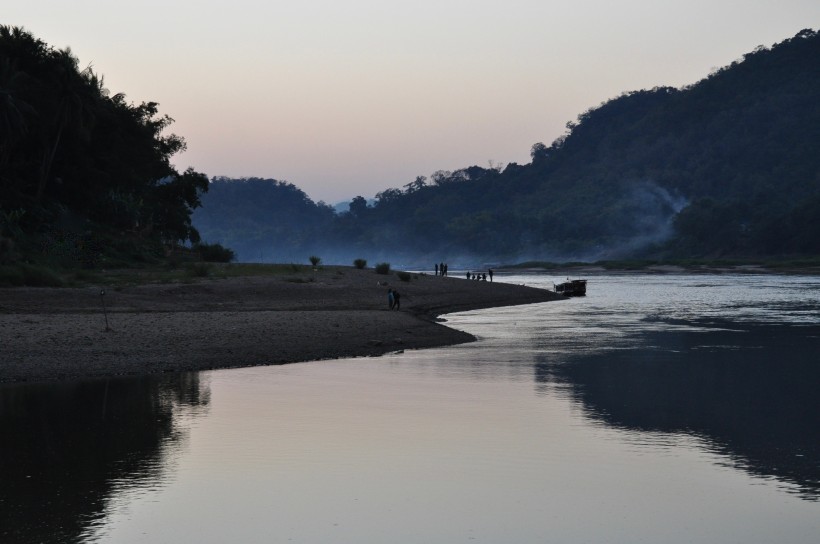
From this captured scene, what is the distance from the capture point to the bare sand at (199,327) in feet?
96.9

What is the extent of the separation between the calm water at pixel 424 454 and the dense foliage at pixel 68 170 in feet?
112

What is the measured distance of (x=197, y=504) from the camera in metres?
14.8

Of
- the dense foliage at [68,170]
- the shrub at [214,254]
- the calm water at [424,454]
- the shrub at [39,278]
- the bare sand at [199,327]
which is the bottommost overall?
the calm water at [424,454]

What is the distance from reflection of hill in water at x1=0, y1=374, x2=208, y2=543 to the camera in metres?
13.9

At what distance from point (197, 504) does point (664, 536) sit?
23.0 ft

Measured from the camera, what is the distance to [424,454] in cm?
1852

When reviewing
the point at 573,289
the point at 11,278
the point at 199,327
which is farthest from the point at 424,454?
the point at 573,289

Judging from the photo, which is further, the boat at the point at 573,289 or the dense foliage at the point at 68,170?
the boat at the point at 573,289

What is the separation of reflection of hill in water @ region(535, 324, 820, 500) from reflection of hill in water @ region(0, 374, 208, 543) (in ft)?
34.0

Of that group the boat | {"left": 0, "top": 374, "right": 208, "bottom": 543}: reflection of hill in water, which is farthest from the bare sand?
the boat

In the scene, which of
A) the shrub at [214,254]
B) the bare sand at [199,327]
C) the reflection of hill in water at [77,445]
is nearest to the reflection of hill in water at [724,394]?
the bare sand at [199,327]

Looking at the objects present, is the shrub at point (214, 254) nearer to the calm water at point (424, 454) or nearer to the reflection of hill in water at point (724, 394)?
the reflection of hill in water at point (724, 394)

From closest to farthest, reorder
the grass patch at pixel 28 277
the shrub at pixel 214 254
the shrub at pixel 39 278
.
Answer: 1. the grass patch at pixel 28 277
2. the shrub at pixel 39 278
3. the shrub at pixel 214 254

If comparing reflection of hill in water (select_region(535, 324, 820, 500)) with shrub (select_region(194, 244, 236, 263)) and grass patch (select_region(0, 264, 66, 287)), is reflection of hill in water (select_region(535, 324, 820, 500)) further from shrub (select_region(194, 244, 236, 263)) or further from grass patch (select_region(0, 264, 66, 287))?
shrub (select_region(194, 244, 236, 263))
